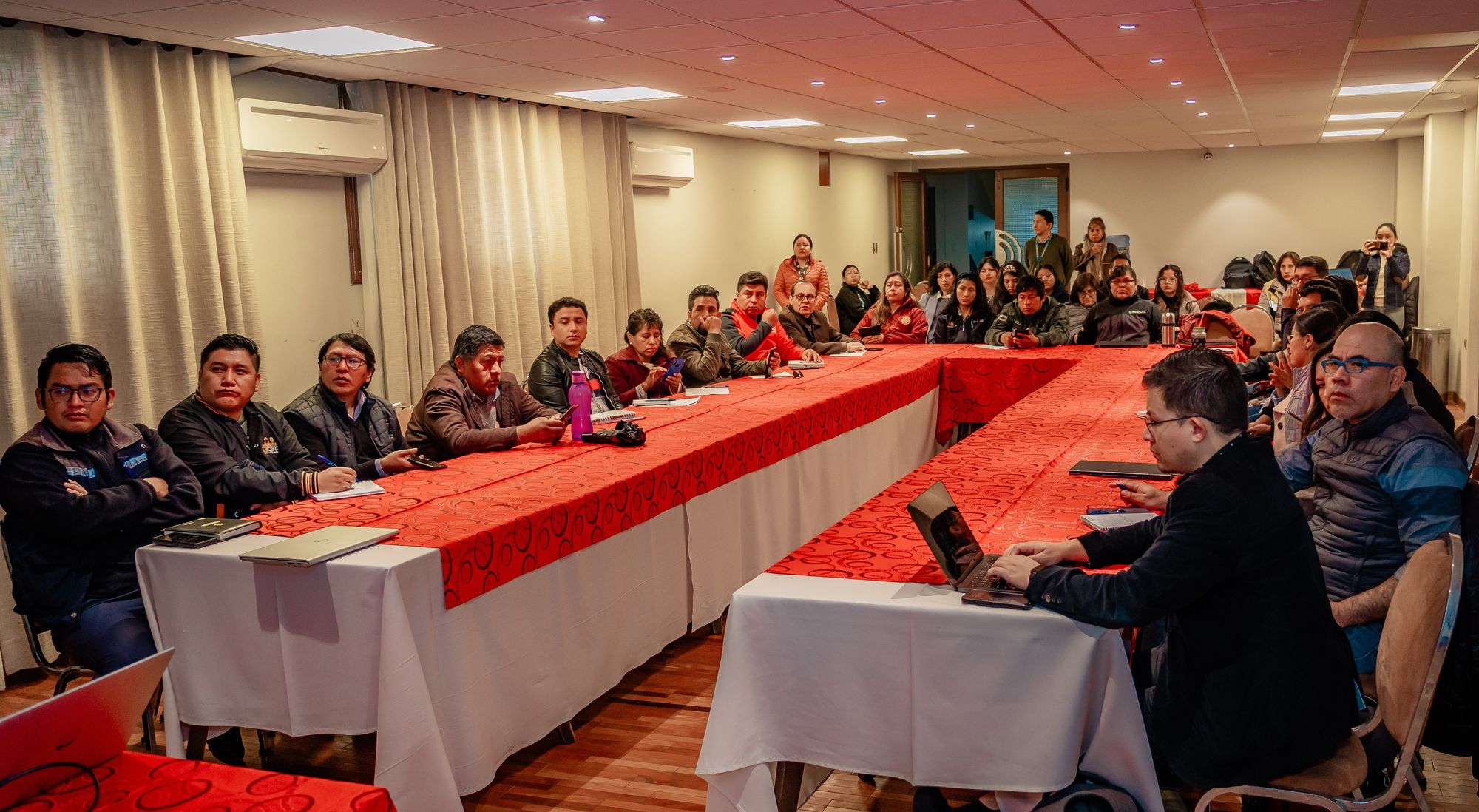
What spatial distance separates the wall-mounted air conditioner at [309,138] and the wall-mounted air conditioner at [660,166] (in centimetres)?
260

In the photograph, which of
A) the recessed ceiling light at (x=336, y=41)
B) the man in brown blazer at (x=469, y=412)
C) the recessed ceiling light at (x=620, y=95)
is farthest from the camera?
the recessed ceiling light at (x=620, y=95)

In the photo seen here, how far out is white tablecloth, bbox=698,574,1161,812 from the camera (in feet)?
6.74

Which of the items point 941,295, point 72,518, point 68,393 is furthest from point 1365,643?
point 941,295

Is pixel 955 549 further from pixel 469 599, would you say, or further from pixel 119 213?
pixel 119 213

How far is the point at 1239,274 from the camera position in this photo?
13.4 metres

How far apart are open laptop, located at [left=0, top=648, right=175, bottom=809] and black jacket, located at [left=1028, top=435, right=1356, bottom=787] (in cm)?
154

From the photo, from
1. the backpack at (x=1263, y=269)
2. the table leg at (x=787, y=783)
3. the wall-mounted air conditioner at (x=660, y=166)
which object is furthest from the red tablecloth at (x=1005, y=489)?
the backpack at (x=1263, y=269)

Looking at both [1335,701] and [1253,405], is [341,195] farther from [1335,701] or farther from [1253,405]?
[1335,701]

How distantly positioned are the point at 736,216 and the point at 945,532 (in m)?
8.16

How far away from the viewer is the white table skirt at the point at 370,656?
2.59m

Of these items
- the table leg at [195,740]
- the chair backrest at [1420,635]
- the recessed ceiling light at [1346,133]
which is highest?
the recessed ceiling light at [1346,133]

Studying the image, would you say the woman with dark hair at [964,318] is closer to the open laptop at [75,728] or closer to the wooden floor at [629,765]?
the wooden floor at [629,765]

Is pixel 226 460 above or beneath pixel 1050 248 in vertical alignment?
beneath

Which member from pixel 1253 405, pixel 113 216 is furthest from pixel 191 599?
pixel 1253 405
